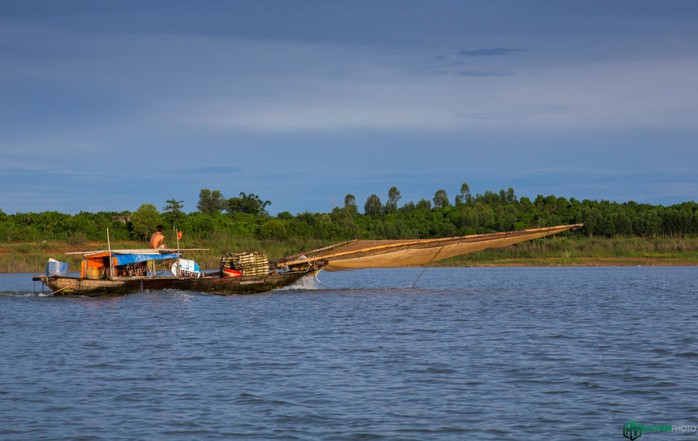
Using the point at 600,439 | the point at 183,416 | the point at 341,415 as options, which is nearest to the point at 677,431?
the point at 600,439

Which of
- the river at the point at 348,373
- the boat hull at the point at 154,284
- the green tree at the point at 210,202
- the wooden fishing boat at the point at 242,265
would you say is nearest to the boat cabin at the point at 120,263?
the wooden fishing boat at the point at 242,265

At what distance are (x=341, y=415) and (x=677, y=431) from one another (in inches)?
175

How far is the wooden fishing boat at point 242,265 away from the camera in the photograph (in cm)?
3419

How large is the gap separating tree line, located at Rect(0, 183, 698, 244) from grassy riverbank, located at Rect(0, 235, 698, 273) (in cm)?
472

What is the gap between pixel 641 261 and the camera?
73.0 meters

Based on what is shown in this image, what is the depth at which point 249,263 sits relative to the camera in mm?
35750

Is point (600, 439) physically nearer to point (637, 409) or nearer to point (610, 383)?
point (637, 409)

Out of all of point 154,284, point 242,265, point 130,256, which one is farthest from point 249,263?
point 130,256

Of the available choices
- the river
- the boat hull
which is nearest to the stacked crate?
the boat hull

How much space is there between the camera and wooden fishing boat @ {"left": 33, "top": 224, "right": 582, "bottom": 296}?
34.2 meters

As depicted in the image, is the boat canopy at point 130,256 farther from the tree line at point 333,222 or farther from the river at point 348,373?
the tree line at point 333,222

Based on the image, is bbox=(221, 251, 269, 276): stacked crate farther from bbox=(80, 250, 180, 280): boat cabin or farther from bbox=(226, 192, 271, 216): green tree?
bbox=(226, 192, 271, 216): green tree

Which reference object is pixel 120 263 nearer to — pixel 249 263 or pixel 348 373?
pixel 249 263

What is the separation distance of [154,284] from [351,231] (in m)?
52.0
